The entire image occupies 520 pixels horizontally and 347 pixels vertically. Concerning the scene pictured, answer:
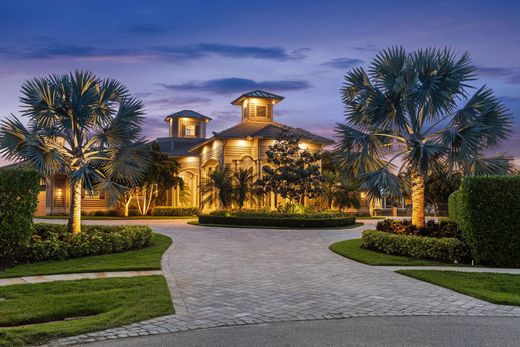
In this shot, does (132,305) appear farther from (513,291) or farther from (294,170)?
(294,170)

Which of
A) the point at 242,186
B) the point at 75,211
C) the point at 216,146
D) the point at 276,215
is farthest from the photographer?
the point at 216,146

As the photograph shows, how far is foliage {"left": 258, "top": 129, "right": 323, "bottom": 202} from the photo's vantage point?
2681cm

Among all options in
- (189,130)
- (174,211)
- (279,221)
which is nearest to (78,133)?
(279,221)

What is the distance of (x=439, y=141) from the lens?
14141mm

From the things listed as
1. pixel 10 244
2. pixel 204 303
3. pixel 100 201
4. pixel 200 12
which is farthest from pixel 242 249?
pixel 100 201

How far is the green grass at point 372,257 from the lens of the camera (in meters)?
12.2

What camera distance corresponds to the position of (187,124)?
45562mm

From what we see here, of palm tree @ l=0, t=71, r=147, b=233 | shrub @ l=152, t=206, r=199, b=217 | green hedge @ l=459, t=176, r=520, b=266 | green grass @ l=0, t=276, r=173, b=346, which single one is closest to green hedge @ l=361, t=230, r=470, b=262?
green hedge @ l=459, t=176, r=520, b=266

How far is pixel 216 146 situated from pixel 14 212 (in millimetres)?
21696

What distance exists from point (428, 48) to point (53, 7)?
39.7 ft

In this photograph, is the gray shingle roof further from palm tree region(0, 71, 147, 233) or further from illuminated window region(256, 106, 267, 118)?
palm tree region(0, 71, 147, 233)

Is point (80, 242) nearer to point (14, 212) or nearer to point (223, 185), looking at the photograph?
point (14, 212)

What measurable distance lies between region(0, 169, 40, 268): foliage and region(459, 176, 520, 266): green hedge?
1114cm

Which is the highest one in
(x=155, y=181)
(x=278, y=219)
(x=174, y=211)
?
(x=155, y=181)
